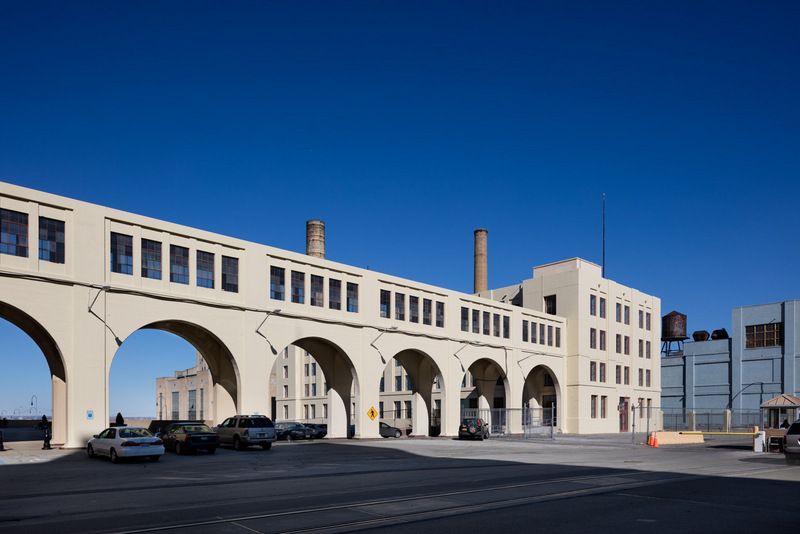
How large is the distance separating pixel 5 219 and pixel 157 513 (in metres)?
20.9

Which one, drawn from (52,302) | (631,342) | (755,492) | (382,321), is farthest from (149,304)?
(631,342)

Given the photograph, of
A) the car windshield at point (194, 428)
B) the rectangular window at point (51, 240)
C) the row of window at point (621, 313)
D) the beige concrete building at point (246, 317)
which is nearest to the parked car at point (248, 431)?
the car windshield at point (194, 428)

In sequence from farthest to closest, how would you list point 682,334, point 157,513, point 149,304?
point 682,334 < point 149,304 < point 157,513

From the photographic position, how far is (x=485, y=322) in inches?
2216

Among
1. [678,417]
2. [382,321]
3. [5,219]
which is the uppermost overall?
[5,219]

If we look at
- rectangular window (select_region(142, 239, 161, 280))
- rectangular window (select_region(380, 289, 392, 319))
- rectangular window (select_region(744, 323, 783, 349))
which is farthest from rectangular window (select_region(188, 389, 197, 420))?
rectangular window (select_region(744, 323, 783, 349))

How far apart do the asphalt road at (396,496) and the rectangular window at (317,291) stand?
661 inches

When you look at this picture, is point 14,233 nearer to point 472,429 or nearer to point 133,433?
point 133,433

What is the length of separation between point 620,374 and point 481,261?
1685cm

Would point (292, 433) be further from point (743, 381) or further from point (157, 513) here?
point (743, 381)

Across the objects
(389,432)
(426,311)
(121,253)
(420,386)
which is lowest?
(389,432)

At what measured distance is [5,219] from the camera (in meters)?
29.7

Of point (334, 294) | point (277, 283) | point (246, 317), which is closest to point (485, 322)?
point (334, 294)

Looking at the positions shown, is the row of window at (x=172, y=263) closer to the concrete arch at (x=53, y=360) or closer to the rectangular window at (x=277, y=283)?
the rectangular window at (x=277, y=283)
